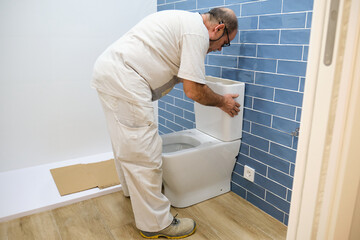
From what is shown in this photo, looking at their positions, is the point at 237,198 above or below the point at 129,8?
below

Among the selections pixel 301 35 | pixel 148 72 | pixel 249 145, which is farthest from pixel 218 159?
pixel 301 35

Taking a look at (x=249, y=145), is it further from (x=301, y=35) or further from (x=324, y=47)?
(x=324, y=47)

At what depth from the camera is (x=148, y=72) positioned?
166 cm

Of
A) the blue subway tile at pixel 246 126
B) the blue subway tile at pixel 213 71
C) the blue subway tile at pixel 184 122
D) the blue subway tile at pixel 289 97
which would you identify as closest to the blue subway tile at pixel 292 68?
the blue subway tile at pixel 289 97

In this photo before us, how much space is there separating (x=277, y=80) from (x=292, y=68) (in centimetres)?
12

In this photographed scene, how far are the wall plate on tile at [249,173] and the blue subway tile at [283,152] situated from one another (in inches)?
9.2

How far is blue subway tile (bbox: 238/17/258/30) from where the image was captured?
72.3 inches

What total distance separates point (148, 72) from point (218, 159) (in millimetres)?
777

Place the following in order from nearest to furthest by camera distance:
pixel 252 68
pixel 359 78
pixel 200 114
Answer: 1. pixel 359 78
2. pixel 252 68
3. pixel 200 114

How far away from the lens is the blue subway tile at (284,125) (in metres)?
1.70

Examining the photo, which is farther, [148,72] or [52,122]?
[52,122]

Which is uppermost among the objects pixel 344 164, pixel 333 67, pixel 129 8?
pixel 129 8

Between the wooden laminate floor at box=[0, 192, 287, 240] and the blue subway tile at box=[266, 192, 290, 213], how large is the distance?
98 mm

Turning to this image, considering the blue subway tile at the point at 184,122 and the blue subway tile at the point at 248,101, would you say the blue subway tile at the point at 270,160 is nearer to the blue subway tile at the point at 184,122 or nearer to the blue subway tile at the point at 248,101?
the blue subway tile at the point at 248,101
